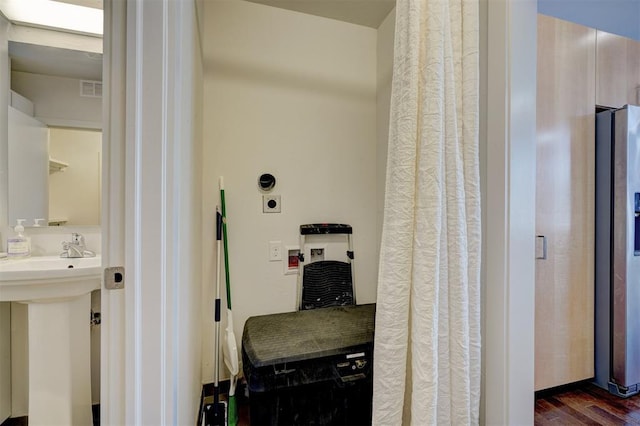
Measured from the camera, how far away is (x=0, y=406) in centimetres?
147

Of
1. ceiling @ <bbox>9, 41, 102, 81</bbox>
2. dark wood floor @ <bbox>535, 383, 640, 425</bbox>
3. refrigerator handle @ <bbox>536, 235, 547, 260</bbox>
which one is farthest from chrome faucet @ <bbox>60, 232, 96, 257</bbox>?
dark wood floor @ <bbox>535, 383, 640, 425</bbox>

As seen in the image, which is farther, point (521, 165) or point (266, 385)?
point (266, 385)

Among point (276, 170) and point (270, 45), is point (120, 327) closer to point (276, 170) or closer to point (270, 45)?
point (276, 170)

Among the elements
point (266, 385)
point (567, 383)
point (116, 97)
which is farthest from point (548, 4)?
point (266, 385)

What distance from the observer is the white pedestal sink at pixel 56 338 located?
4.16ft

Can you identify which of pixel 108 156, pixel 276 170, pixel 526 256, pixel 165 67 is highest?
pixel 165 67

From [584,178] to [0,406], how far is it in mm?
3476

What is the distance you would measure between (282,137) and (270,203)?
459mm

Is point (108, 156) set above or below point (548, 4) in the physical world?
below

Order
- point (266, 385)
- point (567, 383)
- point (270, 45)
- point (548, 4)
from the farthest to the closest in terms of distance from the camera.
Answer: point (548, 4), point (270, 45), point (567, 383), point (266, 385)

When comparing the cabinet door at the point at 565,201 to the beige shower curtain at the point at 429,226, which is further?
the cabinet door at the point at 565,201

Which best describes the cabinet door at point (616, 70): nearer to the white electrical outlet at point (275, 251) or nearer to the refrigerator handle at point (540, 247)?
the refrigerator handle at point (540, 247)

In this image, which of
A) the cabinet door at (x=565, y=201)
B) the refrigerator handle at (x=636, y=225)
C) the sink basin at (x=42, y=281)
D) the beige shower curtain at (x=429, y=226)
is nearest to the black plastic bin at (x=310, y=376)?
the beige shower curtain at (x=429, y=226)

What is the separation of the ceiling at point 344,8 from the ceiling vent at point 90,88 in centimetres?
110
